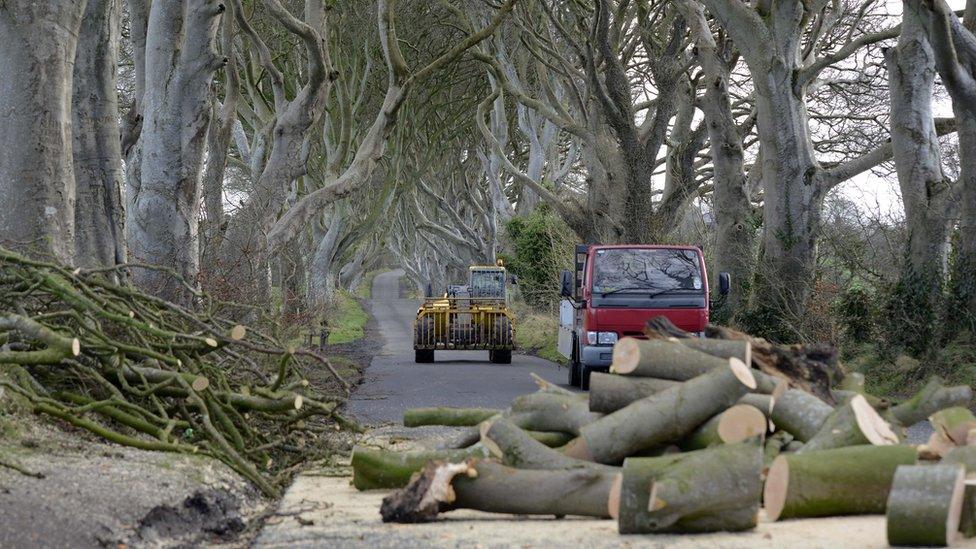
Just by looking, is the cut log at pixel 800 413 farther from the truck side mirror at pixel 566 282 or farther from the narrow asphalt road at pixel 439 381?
the truck side mirror at pixel 566 282

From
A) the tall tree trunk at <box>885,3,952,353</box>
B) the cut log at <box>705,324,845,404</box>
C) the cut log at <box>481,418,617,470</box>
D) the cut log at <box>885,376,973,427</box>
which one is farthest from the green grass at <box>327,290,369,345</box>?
the cut log at <box>481,418,617,470</box>

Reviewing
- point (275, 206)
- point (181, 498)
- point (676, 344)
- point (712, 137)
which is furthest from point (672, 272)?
point (181, 498)

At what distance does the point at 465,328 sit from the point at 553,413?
18.8m

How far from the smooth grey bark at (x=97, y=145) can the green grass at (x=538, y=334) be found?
16133 mm

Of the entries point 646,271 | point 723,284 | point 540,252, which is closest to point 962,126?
point 723,284

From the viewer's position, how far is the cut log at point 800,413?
852 cm

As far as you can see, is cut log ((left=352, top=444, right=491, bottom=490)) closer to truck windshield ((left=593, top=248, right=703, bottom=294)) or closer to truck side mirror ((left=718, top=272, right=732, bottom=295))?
truck windshield ((left=593, top=248, right=703, bottom=294))

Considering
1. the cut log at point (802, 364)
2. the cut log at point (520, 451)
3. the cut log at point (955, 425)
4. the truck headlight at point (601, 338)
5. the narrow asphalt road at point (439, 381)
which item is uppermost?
the cut log at point (802, 364)

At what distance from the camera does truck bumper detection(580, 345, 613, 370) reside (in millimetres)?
18625

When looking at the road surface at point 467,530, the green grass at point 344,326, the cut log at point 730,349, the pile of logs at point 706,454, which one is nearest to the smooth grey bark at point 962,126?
the pile of logs at point 706,454

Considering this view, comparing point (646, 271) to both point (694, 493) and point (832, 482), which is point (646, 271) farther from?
point (694, 493)

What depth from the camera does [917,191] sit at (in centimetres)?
1947

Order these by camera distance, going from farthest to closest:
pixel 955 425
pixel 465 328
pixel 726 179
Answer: pixel 465 328 → pixel 726 179 → pixel 955 425

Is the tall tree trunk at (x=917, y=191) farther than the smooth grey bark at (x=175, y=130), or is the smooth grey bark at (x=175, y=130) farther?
the tall tree trunk at (x=917, y=191)
